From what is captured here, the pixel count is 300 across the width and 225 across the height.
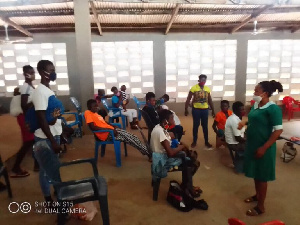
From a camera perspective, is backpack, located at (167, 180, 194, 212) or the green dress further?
backpack, located at (167, 180, 194, 212)

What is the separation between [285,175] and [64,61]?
23.5ft

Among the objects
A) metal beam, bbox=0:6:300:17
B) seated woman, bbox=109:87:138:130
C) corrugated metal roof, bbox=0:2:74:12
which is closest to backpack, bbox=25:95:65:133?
seated woman, bbox=109:87:138:130

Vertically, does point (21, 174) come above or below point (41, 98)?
below

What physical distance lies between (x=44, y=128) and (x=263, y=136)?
210 cm

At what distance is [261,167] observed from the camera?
92.7 inches

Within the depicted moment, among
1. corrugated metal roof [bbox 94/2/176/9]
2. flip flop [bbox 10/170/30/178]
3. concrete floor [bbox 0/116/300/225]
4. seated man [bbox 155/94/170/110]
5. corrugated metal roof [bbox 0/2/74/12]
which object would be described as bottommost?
concrete floor [bbox 0/116/300/225]

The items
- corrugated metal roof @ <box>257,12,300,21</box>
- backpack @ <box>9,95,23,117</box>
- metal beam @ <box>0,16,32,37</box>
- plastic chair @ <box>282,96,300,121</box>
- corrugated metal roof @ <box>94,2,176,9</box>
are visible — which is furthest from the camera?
plastic chair @ <box>282,96,300,121</box>

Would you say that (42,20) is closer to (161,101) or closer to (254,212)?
(161,101)

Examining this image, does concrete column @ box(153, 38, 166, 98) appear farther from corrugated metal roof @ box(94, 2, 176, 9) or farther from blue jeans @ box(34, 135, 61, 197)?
blue jeans @ box(34, 135, 61, 197)

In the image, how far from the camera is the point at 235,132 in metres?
3.46

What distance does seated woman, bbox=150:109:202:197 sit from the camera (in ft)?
8.71

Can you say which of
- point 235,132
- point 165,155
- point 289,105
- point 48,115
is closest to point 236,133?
point 235,132

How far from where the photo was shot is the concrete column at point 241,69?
26.5 feet

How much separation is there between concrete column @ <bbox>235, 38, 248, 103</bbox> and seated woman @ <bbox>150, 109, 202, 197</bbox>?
20.7 ft
